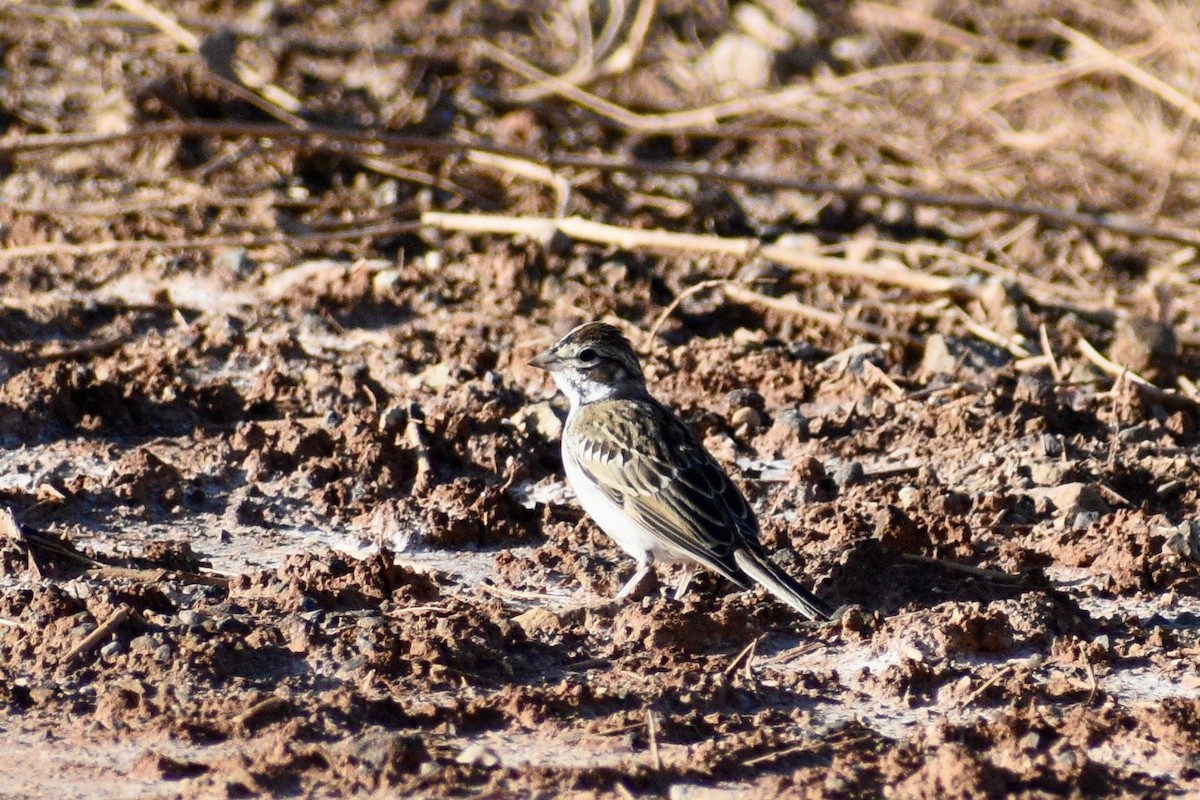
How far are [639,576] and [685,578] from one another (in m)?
0.28

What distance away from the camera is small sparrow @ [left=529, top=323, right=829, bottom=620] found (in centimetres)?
620

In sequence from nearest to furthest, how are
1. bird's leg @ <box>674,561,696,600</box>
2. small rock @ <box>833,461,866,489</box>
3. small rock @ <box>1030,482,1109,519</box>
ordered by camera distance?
bird's leg @ <box>674,561,696,600</box>
small rock @ <box>1030,482,1109,519</box>
small rock @ <box>833,461,866,489</box>

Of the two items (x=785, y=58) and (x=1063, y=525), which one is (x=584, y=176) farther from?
(x=1063, y=525)

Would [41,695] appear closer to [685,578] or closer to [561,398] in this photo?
[685,578]

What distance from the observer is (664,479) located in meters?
6.57

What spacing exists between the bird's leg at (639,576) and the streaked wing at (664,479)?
5.7 inches

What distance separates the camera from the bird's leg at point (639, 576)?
6.43m

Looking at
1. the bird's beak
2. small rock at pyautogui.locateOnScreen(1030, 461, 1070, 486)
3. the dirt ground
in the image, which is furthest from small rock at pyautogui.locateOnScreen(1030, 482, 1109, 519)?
the bird's beak

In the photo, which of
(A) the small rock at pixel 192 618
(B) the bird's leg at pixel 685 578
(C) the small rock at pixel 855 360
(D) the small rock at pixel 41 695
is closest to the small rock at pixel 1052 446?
(C) the small rock at pixel 855 360

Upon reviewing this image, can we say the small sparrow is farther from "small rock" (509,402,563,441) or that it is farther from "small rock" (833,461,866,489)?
"small rock" (833,461,866,489)

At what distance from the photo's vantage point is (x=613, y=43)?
42.6ft

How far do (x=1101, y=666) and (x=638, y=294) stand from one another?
177 inches

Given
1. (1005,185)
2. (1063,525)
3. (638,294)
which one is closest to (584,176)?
(638,294)

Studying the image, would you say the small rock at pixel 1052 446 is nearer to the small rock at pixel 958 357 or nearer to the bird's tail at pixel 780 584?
the small rock at pixel 958 357
